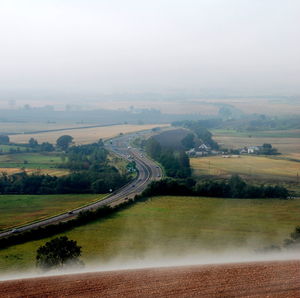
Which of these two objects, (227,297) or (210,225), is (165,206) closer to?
(210,225)

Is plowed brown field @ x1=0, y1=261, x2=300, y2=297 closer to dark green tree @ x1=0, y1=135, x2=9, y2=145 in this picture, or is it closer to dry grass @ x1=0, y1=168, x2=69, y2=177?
dry grass @ x1=0, y1=168, x2=69, y2=177

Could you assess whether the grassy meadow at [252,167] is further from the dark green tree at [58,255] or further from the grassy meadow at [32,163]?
the dark green tree at [58,255]

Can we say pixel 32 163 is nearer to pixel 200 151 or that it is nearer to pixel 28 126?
pixel 200 151

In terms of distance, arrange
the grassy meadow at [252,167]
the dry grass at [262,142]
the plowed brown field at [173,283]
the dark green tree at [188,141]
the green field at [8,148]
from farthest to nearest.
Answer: the dark green tree at [188,141], the green field at [8,148], the dry grass at [262,142], the grassy meadow at [252,167], the plowed brown field at [173,283]

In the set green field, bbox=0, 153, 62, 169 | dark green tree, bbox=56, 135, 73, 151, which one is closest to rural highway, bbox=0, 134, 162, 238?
dark green tree, bbox=56, 135, 73, 151

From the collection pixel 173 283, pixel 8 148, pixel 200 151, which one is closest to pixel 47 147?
pixel 8 148

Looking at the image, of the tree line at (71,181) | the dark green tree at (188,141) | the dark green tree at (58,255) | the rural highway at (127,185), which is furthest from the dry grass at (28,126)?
the dark green tree at (58,255)

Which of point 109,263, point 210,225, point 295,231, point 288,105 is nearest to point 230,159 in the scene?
point 288,105

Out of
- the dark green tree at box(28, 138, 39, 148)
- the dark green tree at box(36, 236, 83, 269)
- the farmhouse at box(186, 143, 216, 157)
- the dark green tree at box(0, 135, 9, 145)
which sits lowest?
the dark green tree at box(36, 236, 83, 269)
